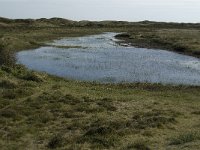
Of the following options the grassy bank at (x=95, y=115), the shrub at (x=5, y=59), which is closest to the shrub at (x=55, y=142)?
the grassy bank at (x=95, y=115)

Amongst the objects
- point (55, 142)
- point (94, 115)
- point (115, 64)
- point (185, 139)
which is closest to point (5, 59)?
point (115, 64)

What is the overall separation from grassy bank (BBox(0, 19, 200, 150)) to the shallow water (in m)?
5.69

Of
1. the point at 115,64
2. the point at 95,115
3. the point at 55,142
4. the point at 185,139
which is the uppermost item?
the point at 185,139

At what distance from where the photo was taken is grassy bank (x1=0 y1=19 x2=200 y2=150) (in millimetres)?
18766

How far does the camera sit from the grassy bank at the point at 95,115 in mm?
18766

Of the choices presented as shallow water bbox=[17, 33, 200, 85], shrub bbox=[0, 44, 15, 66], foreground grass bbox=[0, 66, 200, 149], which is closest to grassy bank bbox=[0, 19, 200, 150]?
foreground grass bbox=[0, 66, 200, 149]

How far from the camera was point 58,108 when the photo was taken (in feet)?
82.5

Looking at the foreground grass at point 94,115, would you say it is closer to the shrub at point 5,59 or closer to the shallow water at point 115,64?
the shallow water at point 115,64

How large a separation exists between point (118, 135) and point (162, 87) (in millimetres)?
16072

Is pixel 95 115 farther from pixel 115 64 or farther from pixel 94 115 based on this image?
pixel 115 64

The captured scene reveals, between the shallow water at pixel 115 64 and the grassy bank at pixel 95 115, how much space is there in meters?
5.69

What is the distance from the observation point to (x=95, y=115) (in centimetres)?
2394

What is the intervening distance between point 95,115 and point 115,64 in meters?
28.0

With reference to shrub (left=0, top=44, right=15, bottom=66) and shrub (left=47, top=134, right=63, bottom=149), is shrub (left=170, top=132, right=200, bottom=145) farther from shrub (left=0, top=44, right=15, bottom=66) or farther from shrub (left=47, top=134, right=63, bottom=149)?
shrub (left=0, top=44, right=15, bottom=66)
